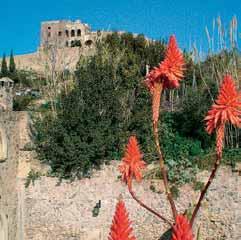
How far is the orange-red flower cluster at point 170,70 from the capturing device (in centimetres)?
511

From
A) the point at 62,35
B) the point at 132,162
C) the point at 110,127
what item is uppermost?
the point at 62,35

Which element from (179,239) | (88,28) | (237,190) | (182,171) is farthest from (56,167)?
(88,28)

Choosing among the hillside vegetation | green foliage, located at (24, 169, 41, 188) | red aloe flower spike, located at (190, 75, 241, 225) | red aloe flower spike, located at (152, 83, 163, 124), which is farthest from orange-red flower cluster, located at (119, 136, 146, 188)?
green foliage, located at (24, 169, 41, 188)

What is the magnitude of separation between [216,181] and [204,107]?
3.18 meters

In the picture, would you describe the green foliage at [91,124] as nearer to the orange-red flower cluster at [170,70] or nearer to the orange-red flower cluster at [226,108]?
the orange-red flower cluster at [170,70]

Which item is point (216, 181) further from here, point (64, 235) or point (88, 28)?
point (88, 28)

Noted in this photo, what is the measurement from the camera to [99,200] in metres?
17.3

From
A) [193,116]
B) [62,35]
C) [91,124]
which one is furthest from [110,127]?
[62,35]

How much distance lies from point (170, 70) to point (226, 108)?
713 millimetres

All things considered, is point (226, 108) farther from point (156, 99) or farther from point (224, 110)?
point (156, 99)

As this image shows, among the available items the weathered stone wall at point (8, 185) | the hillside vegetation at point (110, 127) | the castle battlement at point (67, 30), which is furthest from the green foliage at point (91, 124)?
the castle battlement at point (67, 30)

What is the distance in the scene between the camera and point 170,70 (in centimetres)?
538

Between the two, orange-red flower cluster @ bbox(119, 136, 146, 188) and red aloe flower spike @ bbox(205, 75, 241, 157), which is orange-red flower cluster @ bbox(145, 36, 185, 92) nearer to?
red aloe flower spike @ bbox(205, 75, 241, 157)

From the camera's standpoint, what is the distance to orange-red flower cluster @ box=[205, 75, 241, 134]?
4.70 m
